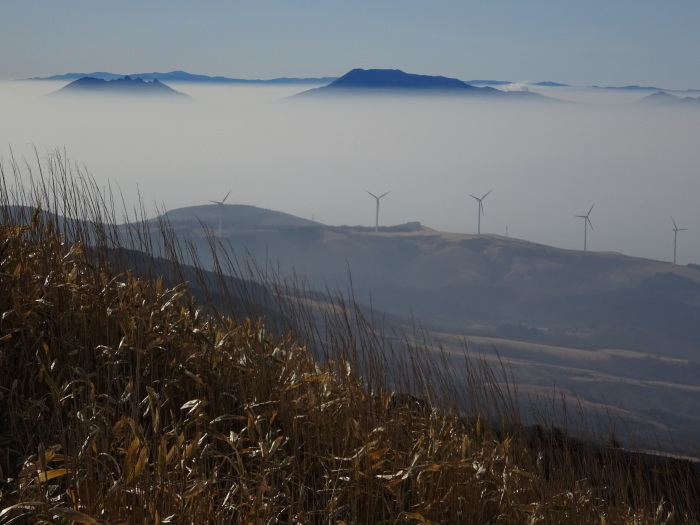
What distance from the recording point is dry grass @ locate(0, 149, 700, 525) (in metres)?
2.70

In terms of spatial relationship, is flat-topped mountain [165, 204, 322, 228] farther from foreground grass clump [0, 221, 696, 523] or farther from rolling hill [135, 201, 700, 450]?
foreground grass clump [0, 221, 696, 523]

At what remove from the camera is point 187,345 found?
3.91 metres

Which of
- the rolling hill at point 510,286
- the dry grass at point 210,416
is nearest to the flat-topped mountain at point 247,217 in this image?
the rolling hill at point 510,286

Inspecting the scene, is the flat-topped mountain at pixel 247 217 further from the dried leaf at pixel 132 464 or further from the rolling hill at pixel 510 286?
the dried leaf at pixel 132 464

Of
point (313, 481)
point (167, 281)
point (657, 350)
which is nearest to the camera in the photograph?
point (313, 481)

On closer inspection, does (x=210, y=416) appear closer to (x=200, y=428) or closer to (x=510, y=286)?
(x=200, y=428)

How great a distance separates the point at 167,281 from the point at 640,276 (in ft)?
497

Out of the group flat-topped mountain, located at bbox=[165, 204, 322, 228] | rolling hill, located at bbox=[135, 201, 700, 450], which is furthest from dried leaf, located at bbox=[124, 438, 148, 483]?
flat-topped mountain, located at bbox=[165, 204, 322, 228]

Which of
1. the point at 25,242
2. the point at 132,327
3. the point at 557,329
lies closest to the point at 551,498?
the point at 132,327

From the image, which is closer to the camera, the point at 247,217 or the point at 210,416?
the point at 210,416

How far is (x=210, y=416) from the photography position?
358 cm

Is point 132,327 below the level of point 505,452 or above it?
above

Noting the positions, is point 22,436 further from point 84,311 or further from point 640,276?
point 640,276

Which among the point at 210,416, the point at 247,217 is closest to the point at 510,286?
the point at 247,217
